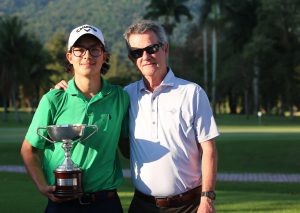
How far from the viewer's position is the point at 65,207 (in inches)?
170

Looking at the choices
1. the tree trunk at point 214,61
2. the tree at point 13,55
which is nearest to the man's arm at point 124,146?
the tree at point 13,55

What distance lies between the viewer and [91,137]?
13.9 feet

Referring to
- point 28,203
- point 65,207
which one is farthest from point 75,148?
point 28,203

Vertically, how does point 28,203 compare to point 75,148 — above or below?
below

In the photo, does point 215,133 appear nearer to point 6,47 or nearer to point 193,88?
point 193,88

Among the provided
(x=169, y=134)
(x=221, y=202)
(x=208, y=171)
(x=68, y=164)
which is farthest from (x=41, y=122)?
(x=221, y=202)

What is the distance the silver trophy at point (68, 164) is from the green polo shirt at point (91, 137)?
140 millimetres


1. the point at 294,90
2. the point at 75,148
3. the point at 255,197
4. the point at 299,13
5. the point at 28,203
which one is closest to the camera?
the point at 75,148

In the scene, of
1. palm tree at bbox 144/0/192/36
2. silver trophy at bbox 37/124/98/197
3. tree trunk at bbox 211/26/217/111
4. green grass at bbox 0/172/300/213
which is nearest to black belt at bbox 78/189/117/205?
silver trophy at bbox 37/124/98/197

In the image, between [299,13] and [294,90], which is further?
[294,90]

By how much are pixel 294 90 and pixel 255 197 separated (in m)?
56.5

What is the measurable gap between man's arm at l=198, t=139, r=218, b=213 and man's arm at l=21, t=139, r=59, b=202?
1.00 m

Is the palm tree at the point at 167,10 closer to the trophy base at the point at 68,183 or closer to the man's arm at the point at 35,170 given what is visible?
the man's arm at the point at 35,170

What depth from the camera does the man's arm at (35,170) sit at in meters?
4.23
